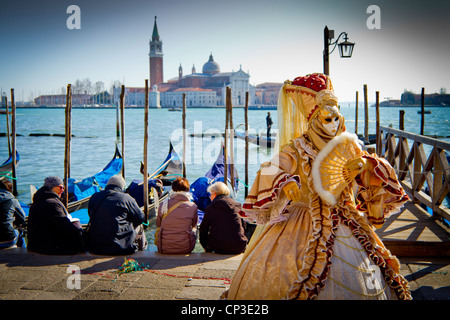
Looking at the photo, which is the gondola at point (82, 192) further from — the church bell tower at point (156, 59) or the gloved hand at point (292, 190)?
the church bell tower at point (156, 59)

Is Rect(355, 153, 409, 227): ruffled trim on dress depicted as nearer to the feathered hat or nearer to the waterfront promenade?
the feathered hat

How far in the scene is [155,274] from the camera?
2.73 metres

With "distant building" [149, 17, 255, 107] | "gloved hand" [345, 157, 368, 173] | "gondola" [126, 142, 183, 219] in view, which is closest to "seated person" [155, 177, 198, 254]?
"gloved hand" [345, 157, 368, 173]

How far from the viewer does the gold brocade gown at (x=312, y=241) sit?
1.57m

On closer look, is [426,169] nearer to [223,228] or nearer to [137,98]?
[223,228]

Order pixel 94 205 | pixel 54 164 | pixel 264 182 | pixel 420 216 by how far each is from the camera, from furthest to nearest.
→ pixel 54 164, pixel 420 216, pixel 94 205, pixel 264 182

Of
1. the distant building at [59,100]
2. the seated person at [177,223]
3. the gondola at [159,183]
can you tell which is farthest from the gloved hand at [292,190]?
the distant building at [59,100]

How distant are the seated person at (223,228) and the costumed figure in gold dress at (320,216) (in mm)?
1347

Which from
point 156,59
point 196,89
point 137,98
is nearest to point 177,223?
point 196,89

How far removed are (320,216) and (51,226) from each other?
2.20 meters

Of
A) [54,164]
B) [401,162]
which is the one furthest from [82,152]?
[401,162]
